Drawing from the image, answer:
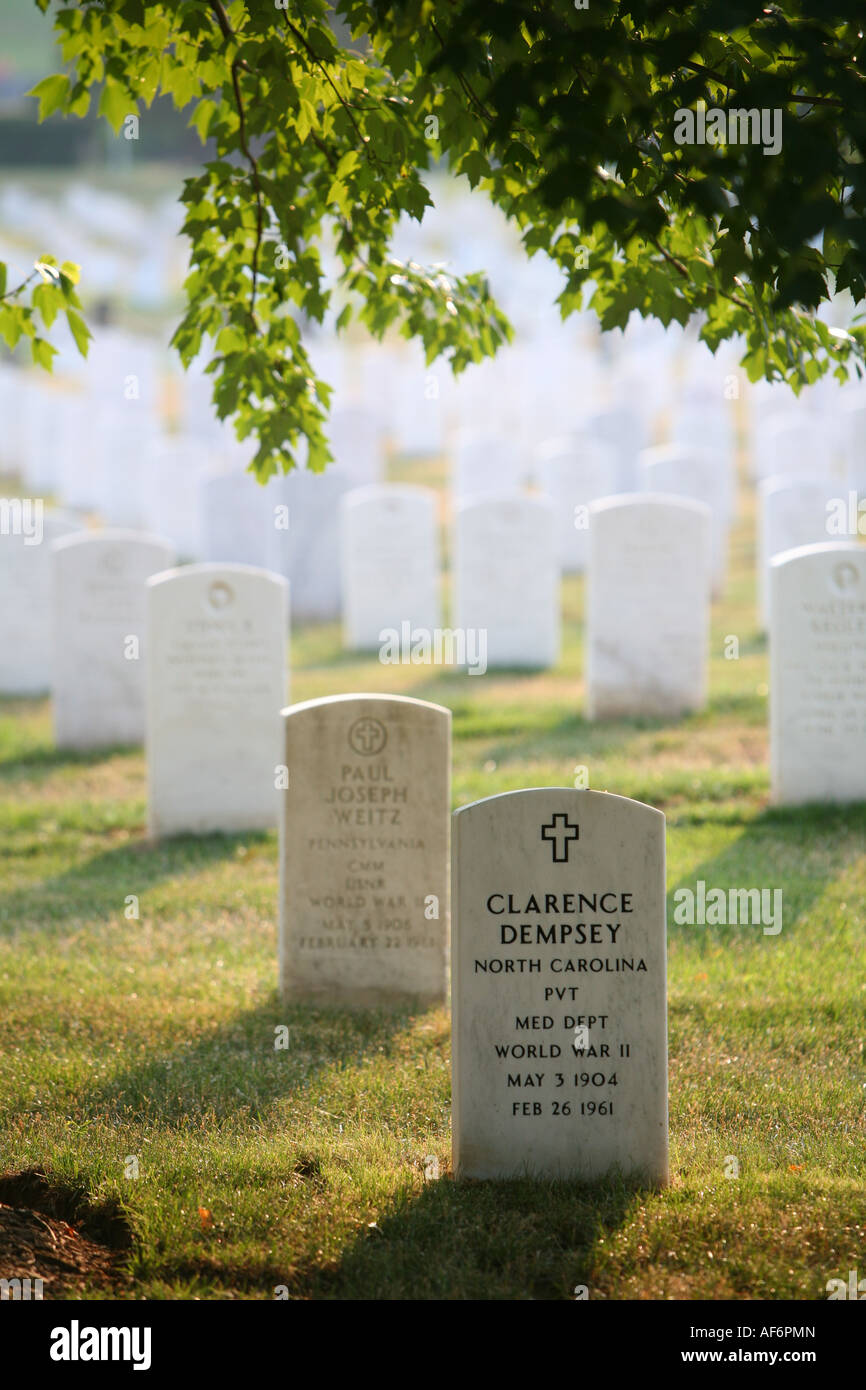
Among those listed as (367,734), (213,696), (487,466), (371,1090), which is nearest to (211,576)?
(213,696)

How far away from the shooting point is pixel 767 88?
284 cm

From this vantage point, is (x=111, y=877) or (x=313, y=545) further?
(x=313, y=545)

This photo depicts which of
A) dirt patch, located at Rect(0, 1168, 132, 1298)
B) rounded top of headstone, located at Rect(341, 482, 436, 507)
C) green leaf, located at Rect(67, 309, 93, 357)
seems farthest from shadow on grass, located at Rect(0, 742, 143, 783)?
dirt patch, located at Rect(0, 1168, 132, 1298)

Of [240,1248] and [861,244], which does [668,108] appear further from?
[240,1248]

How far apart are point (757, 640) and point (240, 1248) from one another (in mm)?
10337

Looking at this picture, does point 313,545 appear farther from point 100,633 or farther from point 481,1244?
point 481,1244

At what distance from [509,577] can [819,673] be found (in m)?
4.85

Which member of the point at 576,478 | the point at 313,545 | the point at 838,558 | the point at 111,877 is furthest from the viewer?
the point at 576,478

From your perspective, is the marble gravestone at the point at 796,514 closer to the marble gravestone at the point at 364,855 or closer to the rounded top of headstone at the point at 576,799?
the marble gravestone at the point at 364,855

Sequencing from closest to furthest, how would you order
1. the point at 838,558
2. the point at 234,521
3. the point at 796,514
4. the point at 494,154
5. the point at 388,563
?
1. the point at 494,154
2. the point at 838,558
3. the point at 796,514
4. the point at 388,563
5. the point at 234,521

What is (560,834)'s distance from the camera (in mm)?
3719

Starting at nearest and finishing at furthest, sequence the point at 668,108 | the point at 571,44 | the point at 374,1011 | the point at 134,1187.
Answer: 1. the point at 571,44
2. the point at 668,108
3. the point at 134,1187
4. the point at 374,1011

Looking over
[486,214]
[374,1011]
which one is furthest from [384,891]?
[486,214]

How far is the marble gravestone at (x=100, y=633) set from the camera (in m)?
9.36
